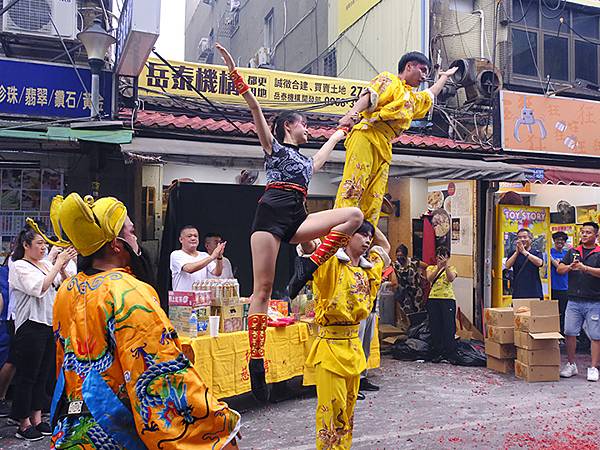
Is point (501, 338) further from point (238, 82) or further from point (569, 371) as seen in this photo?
point (238, 82)

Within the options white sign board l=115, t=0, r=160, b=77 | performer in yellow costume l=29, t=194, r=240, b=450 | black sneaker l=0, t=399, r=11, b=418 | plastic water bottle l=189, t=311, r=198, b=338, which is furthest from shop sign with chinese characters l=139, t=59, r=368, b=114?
performer in yellow costume l=29, t=194, r=240, b=450

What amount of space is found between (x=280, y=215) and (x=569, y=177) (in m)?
6.46

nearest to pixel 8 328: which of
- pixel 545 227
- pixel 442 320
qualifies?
pixel 442 320

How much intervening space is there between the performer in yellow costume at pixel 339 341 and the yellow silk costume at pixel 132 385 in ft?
5.25

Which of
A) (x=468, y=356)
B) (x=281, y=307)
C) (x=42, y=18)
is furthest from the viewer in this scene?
(x=468, y=356)

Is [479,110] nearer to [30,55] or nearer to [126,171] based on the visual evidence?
[126,171]

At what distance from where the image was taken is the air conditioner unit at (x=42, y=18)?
22.8ft

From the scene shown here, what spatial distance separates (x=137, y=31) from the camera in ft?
17.8

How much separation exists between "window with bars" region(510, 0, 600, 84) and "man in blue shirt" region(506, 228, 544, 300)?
152 inches

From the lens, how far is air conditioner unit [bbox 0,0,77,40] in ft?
22.8

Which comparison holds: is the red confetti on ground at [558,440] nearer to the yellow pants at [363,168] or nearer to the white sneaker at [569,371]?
the white sneaker at [569,371]

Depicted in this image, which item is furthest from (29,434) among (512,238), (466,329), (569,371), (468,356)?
(512,238)

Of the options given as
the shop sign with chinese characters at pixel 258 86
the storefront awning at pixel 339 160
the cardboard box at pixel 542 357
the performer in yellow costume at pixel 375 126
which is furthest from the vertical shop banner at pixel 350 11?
the performer in yellow costume at pixel 375 126

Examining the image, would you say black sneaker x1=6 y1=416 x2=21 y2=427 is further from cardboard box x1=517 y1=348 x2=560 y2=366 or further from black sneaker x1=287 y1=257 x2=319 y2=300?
cardboard box x1=517 y1=348 x2=560 y2=366
